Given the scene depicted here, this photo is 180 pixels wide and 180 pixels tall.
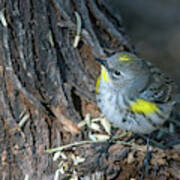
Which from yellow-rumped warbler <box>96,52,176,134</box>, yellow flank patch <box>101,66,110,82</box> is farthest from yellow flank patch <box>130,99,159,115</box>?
yellow flank patch <box>101,66,110,82</box>

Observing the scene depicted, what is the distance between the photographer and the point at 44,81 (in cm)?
324

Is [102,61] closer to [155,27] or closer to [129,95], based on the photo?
[129,95]

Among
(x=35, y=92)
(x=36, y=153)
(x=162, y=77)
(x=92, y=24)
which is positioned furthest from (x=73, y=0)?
(x=36, y=153)

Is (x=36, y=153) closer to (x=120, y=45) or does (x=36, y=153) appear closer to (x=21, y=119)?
(x=21, y=119)

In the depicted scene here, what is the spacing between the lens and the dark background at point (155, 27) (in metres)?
5.96

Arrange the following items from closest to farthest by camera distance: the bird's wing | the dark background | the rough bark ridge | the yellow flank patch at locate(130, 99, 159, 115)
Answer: the rough bark ridge < the yellow flank patch at locate(130, 99, 159, 115) < the bird's wing < the dark background

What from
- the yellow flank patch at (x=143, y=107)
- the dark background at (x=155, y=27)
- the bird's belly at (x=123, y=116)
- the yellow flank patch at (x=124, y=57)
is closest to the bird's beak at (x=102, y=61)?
the yellow flank patch at (x=124, y=57)

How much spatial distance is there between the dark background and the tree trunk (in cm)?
268

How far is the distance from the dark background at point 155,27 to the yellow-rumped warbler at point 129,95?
2.54 meters

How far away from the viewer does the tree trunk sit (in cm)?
311

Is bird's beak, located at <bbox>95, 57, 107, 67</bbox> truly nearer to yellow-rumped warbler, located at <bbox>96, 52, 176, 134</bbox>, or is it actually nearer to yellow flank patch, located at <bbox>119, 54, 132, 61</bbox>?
yellow-rumped warbler, located at <bbox>96, 52, 176, 134</bbox>

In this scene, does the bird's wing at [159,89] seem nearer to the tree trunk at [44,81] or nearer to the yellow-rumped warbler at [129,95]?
the yellow-rumped warbler at [129,95]

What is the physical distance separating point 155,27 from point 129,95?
3.35 meters

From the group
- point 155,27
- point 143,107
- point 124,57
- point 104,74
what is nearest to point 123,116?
point 143,107
